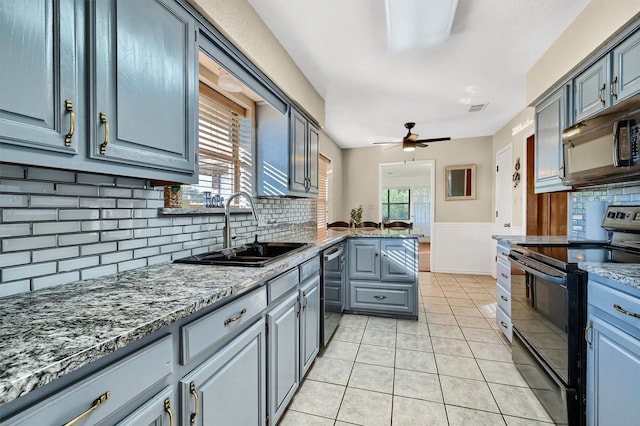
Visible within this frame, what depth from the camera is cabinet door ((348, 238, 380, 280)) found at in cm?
315

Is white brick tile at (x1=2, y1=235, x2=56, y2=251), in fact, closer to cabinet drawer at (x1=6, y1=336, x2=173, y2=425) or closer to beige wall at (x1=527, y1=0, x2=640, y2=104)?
cabinet drawer at (x1=6, y1=336, x2=173, y2=425)

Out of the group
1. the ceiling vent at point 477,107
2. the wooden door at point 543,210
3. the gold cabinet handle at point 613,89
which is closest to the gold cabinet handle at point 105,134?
the gold cabinet handle at point 613,89

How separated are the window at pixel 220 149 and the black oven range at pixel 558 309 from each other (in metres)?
2.16

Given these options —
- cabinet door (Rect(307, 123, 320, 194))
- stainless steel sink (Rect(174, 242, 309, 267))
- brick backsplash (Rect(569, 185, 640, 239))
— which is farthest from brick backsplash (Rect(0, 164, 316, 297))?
brick backsplash (Rect(569, 185, 640, 239))

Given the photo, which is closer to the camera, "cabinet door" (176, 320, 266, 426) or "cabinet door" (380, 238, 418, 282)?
"cabinet door" (176, 320, 266, 426)

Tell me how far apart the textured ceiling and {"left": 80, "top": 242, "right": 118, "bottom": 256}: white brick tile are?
1.68 meters

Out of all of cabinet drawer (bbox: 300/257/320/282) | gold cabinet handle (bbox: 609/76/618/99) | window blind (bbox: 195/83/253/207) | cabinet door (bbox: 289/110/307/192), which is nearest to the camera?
gold cabinet handle (bbox: 609/76/618/99)

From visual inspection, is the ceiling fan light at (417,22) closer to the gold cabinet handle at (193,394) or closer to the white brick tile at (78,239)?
the white brick tile at (78,239)

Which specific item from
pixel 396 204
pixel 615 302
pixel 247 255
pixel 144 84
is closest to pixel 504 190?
pixel 615 302

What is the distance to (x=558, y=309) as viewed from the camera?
5.19 ft

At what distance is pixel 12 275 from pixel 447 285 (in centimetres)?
474

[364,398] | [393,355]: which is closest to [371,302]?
[393,355]

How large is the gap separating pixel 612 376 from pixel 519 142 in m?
3.63

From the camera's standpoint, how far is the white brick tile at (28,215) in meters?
0.93
